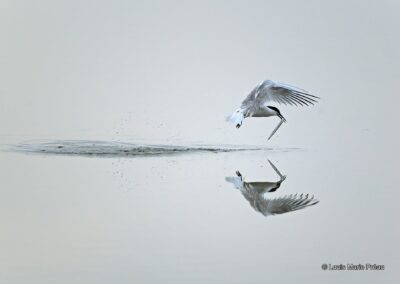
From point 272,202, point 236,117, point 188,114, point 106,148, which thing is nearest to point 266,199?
point 272,202

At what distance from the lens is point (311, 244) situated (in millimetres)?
2762

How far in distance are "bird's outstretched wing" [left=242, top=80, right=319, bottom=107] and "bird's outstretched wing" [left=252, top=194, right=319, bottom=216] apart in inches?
19.2

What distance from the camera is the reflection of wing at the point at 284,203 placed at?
9.12 feet

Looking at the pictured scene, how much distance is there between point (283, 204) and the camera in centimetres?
279

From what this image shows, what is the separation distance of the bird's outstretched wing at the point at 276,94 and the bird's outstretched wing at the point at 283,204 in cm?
49

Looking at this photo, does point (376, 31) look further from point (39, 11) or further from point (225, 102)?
point (39, 11)

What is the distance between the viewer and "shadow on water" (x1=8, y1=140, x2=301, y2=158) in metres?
2.73

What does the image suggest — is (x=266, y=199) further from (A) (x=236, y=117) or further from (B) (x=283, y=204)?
(A) (x=236, y=117)

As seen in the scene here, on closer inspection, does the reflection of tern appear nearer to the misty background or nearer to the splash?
the misty background

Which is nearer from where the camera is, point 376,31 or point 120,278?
point 120,278

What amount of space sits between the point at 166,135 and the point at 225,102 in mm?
348

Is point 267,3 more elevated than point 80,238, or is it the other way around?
point 267,3

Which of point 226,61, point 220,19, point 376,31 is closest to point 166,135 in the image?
point 226,61

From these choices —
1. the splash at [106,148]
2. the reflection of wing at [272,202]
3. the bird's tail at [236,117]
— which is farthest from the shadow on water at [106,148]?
the reflection of wing at [272,202]
